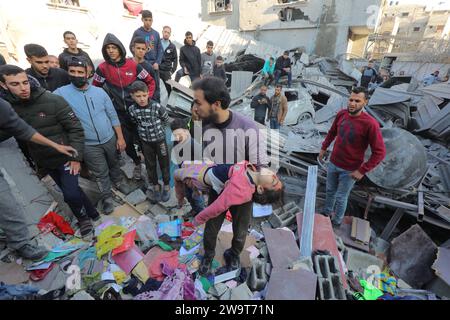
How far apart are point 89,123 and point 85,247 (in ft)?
5.01

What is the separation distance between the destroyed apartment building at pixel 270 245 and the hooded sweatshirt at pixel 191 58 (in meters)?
1.71

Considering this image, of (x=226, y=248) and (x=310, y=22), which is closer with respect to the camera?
(x=226, y=248)

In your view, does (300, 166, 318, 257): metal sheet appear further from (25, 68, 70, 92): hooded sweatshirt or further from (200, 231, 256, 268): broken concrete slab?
(25, 68, 70, 92): hooded sweatshirt

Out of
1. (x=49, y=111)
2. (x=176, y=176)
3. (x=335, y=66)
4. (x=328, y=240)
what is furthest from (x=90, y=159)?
(x=335, y=66)

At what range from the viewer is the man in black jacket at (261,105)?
21.6 feet

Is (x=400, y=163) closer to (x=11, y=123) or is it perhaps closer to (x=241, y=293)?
(x=241, y=293)

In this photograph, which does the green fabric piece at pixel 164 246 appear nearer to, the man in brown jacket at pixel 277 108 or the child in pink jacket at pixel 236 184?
the child in pink jacket at pixel 236 184

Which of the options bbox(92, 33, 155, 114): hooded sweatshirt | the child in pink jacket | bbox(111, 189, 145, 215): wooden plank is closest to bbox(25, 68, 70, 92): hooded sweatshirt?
bbox(92, 33, 155, 114): hooded sweatshirt

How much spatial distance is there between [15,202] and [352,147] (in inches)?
154

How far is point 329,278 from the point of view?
225cm

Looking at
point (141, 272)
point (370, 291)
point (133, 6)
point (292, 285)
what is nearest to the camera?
point (292, 285)

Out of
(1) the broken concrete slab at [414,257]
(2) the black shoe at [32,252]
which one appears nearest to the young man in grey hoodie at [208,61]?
(2) the black shoe at [32,252]

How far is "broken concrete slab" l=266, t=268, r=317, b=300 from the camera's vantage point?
6.85 ft

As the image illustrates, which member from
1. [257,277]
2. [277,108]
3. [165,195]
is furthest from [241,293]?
[277,108]
